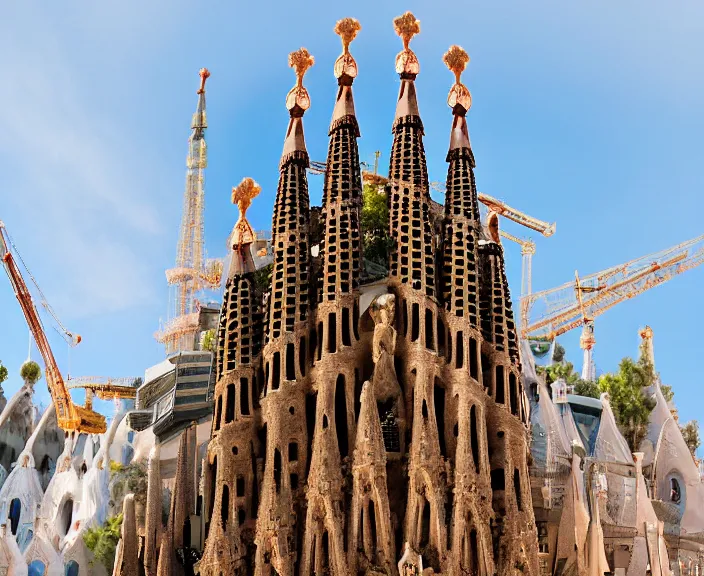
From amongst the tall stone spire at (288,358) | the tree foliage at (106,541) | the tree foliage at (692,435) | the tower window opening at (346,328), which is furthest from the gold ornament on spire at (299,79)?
the tree foliage at (692,435)

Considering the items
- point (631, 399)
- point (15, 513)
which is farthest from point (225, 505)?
point (15, 513)

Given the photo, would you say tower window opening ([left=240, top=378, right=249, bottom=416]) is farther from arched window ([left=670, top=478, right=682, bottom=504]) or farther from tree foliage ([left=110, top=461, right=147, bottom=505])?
arched window ([left=670, top=478, right=682, bottom=504])

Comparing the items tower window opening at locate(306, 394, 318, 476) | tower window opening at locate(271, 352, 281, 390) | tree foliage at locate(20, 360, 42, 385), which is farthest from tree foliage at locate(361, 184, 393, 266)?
tree foliage at locate(20, 360, 42, 385)

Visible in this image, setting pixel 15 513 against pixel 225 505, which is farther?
pixel 15 513

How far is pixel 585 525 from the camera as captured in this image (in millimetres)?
27688

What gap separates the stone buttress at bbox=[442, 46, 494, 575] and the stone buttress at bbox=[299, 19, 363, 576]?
7.55 ft

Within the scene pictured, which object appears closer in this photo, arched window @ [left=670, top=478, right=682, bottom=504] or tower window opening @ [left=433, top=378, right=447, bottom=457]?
tower window opening @ [left=433, top=378, right=447, bottom=457]

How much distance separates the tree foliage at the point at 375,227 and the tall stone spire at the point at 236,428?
140 inches

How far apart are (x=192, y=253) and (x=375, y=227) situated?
22.3 m

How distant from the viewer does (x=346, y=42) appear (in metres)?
28.7

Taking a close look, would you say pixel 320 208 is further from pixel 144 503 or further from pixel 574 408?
pixel 574 408

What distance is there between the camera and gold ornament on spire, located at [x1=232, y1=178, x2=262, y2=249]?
2762 cm

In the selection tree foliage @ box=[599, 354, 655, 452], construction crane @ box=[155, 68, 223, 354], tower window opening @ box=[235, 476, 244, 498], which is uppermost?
construction crane @ box=[155, 68, 223, 354]

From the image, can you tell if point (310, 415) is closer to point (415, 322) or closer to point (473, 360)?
point (415, 322)
